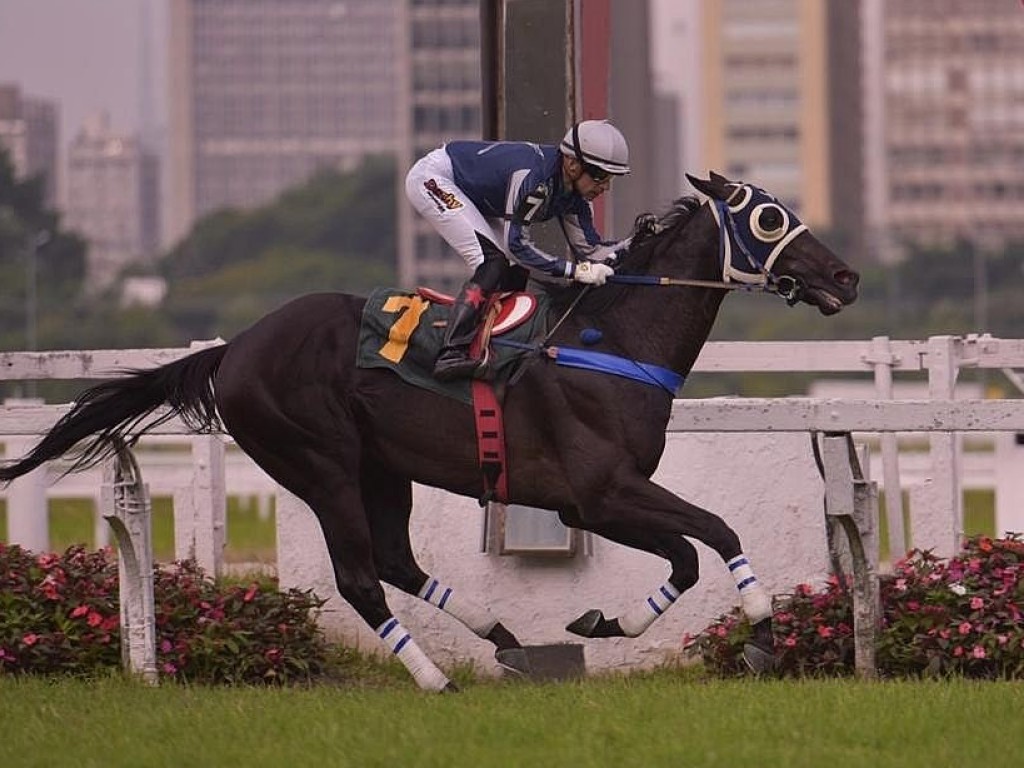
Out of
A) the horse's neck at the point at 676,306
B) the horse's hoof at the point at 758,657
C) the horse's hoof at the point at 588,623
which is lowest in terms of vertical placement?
the horse's hoof at the point at 758,657

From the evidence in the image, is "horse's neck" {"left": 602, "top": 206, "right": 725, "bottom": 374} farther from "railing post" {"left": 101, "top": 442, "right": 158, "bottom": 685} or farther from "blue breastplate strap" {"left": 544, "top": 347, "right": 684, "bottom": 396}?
"railing post" {"left": 101, "top": 442, "right": 158, "bottom": 685}

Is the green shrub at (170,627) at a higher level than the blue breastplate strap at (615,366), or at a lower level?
lower

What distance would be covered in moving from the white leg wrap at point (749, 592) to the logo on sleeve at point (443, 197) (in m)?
1.58

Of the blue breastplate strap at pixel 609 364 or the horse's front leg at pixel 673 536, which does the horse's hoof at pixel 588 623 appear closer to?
the horse's front leg at pixel 673 536

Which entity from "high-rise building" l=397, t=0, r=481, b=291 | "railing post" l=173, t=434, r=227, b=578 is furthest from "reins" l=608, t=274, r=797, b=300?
"high-rise building" l=397, t=0, r=481, b=291

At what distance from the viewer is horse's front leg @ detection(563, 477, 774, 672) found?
307 inches

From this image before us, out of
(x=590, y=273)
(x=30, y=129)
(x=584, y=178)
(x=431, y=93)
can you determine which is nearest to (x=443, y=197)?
(x=584, y=178)

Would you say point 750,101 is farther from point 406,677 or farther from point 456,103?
point 406,677

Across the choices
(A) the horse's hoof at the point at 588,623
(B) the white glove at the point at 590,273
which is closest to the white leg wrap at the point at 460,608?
A: (A) the horse's hoof at the point at 588,623

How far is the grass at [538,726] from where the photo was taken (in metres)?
6.39

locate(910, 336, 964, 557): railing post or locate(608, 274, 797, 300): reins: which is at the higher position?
locate(608, 274, 797, 300): reins

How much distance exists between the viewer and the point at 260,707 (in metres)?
7.29

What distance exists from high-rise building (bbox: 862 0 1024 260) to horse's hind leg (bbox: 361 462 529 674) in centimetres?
15205

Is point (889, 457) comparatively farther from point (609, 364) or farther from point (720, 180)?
point (609, 364)
